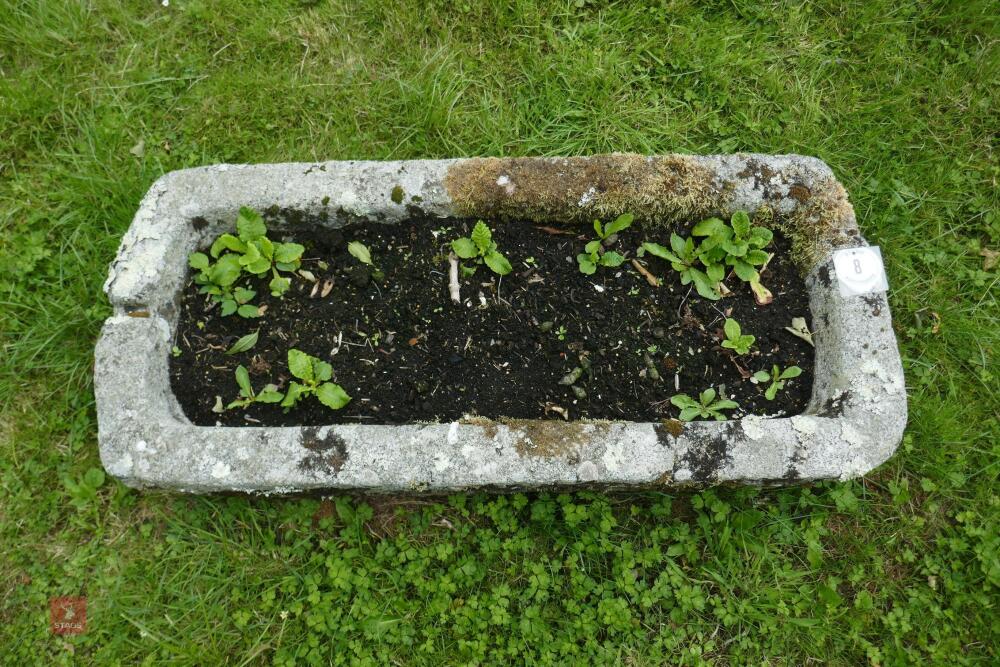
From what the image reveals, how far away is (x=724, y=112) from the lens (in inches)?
116

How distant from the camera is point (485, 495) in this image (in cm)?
238

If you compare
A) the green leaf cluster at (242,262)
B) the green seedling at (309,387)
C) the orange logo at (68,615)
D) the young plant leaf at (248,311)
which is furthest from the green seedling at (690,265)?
the orange logo at (68,615)

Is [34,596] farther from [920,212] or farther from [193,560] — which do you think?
[920,212]

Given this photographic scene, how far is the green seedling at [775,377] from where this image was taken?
2.13 meters

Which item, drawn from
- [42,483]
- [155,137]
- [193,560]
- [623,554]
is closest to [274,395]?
[193,560]

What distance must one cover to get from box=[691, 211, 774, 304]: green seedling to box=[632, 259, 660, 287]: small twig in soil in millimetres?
183

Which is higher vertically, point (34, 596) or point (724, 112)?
point (724, 112)

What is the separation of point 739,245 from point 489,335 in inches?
36.0

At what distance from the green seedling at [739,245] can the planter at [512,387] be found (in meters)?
0.07

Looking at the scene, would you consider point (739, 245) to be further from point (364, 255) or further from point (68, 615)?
point (68, 615)

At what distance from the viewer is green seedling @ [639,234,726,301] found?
2.23 meters

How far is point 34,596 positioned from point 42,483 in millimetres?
419

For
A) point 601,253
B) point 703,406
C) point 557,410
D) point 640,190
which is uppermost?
point 640,190

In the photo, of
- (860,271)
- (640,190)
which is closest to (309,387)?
(640,190)
